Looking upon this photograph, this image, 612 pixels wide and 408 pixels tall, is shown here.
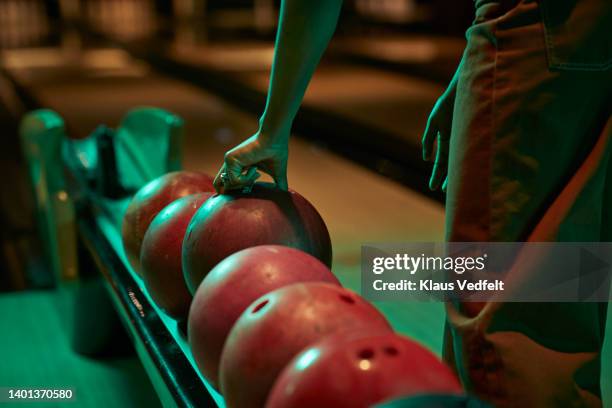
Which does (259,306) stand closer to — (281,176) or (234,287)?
(234,287)

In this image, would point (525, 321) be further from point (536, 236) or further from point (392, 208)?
point (392, 208)

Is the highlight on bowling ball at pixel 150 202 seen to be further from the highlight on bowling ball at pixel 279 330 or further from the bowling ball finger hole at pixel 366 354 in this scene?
the bowling ball finger hole at pixel 366 354

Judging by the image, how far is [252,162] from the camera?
1.34 meters

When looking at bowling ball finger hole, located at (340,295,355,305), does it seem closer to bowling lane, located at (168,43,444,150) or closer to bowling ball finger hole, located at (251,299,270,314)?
bowling ball finger hole, located at (251,299,270,314)

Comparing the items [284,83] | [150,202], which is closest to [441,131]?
[284,83]

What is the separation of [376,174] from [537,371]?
2822mm

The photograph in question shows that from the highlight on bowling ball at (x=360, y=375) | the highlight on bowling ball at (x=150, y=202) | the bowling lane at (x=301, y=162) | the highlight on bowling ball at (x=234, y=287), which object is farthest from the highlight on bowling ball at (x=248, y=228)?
the bowling lane at (x=301, y=162)

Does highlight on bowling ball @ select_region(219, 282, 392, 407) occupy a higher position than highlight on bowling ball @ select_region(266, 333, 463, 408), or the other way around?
highlight on bowling ball @ select_region(266, 333, 463, 408)

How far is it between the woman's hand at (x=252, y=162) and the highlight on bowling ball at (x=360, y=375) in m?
0.56

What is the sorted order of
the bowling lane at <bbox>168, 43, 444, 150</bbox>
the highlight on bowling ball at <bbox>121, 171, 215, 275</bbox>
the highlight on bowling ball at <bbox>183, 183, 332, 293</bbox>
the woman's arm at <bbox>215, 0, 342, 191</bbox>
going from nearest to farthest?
the woman's arm at <bbox>215, 0, 342, 191</bbox>
the highlight on bowling ball at <bbox>183, 183, 332, 293</bbox>
the highlight on bowling ball at <bbox>121, 171, 215, 275</bbox>
the bowling lane at <bbox>168, 43, 444, 150</bbox>

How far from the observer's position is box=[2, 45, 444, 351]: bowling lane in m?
2.68

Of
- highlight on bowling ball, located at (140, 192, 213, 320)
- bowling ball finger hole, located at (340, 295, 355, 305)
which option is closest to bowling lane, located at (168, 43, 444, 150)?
highlight on bowling ball, located at (140, 192, 213, 320)

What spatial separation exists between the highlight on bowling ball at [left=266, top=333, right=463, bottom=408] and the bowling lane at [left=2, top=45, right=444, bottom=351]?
50.5 inches

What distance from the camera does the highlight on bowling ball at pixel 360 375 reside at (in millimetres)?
763
